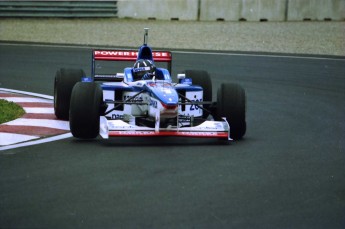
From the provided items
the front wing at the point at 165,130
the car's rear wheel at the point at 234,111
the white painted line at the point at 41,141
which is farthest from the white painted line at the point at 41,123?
the car's rear wheel at the point at 234,111

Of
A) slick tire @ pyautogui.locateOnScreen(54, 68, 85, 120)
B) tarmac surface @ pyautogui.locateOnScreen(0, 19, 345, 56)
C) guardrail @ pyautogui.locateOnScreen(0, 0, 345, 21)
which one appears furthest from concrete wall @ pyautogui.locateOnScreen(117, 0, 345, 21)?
slick tire @ pyautogui.locateOnScreen(54, 68, 85, 120)

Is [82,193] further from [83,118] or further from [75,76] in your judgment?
[75,76]

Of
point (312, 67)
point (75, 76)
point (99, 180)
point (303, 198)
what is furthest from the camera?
point (312, 67)

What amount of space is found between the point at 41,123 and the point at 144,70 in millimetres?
1300

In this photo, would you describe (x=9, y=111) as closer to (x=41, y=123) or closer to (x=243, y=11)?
(x=41, y=123)

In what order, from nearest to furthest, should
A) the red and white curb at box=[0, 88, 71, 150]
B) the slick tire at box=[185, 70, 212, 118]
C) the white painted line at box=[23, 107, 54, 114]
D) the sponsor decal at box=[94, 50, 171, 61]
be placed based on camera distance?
the red and white curb at box=[0, 88, 71, 150] < the slick tire at box=[185, 70, 212, 118] < the sponsor decal at box=[94, 50, 171, 61] < the white painted line at box=[23, 107, 54, 114]

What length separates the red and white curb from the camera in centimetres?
968

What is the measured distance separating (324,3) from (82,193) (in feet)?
87.0

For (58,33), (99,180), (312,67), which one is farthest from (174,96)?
(58,33)

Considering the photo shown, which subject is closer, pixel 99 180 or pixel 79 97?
pixel 99 180

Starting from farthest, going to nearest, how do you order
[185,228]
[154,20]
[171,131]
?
[154,20] < [171,131] < [185,228]

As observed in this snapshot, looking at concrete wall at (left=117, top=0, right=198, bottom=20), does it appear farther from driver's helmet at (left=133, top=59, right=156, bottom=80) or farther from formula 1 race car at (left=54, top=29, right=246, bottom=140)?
driver's helmet at (left=133, top=59, right=156, bottom=80)

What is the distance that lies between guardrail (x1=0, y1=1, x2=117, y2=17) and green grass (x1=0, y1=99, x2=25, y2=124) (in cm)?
1794

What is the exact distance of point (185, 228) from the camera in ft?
20.2
